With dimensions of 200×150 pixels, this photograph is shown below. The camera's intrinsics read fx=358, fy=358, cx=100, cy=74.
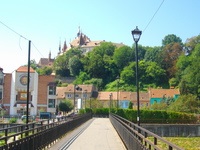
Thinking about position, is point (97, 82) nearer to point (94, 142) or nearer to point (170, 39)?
point (170, 39)

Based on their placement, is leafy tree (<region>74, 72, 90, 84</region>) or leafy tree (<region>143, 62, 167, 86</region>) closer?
leafy tree (<region>143, 62, 167, 86</region>)

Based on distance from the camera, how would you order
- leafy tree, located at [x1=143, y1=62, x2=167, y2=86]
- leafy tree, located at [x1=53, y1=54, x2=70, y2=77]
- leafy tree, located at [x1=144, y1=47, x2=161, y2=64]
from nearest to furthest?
leafy tree, located at [x1=143, y1=62, x2=167, y2=86], leafy tree, located at [x1=144, y1=47, x2=161, y2=64], leafy tree, located at [x1=53, y1=54, x2=70, y2=77]

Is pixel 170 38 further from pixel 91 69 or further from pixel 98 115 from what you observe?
pixel 98 115

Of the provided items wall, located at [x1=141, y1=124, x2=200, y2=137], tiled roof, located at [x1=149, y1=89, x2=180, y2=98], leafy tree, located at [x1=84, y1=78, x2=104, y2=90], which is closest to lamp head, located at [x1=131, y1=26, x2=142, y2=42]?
wall, located at [x1=141, y1=124, x2=200, y2=137]

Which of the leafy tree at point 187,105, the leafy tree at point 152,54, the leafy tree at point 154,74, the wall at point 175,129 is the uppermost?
the leafy tree at point 152,54

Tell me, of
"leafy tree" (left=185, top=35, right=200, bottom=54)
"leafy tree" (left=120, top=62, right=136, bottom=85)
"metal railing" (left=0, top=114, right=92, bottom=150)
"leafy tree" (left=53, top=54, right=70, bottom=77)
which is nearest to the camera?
"metal railing" (left=0, top=114, right=92, bottom=150)

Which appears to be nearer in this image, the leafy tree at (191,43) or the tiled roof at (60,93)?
the tiled roof at (60,93)

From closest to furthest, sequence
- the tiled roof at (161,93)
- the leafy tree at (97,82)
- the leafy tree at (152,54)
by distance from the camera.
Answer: the tiled roof at (161,93) < the leafy tree at (97,82) < the leafy tree at (152,54)

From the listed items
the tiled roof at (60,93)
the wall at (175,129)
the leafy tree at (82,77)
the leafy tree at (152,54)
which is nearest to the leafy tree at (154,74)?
the leafy tree at (152,54)

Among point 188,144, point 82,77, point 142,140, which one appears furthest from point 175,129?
point 82,77

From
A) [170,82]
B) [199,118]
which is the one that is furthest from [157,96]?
[199,118]

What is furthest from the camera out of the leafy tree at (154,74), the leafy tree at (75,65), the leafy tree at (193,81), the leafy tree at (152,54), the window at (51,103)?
the leafy tree at (75,65)

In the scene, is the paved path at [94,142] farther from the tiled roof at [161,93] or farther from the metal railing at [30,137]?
the tiled roof at [161,93]

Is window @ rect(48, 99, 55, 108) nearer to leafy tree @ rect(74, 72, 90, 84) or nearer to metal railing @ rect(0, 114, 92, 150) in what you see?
leafy tree @ rect(74, 72, 90, 84)
